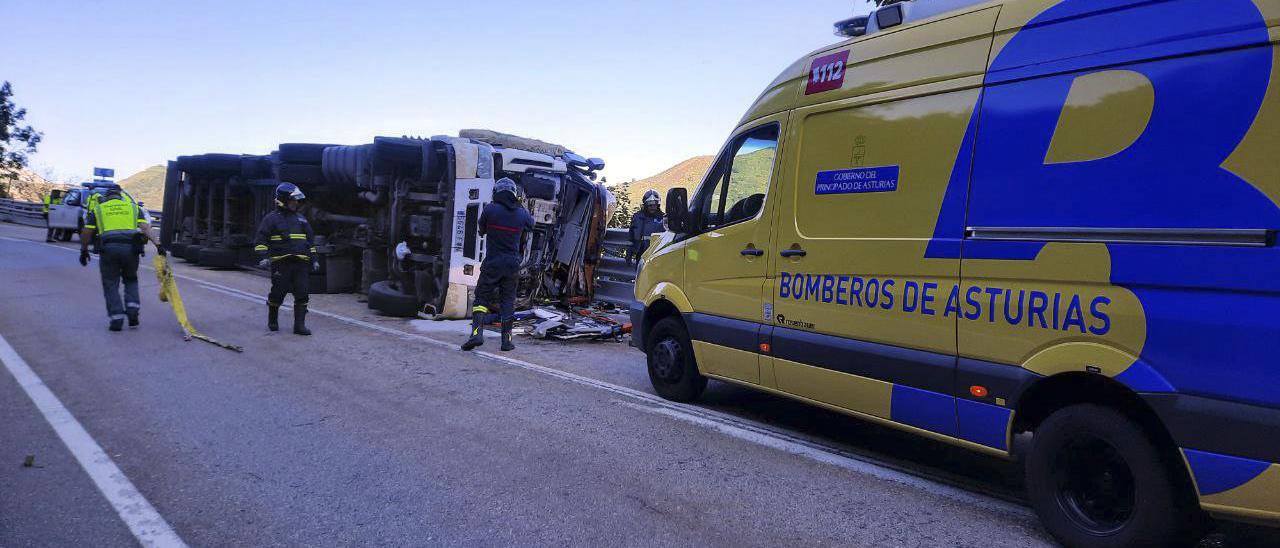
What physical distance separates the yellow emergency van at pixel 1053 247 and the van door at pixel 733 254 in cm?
5

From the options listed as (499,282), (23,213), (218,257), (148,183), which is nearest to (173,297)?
(499,282)

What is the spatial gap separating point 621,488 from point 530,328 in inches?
232

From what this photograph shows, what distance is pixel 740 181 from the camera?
5105mm

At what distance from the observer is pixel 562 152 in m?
11.5

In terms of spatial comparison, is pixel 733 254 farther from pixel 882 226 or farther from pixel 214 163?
pixel 214 163

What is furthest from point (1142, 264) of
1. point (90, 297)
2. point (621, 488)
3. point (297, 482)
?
point (90, 297)

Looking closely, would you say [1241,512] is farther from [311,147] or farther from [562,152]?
[311,147]

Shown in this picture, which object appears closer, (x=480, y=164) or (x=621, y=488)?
(x=621, y=488)

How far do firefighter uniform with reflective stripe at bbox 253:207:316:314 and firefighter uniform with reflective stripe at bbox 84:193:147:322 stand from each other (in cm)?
139

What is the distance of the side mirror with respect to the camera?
544 cm

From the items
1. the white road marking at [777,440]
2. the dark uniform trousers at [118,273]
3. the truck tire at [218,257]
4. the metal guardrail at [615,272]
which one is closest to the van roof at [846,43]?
the white road marking at [777,440]

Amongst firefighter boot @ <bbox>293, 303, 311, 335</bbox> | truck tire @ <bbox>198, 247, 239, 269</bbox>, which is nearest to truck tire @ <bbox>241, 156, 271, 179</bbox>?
truck tire @ <bbox>198, 247, 239, 269</bbox>

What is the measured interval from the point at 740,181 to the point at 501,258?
355 centimetres

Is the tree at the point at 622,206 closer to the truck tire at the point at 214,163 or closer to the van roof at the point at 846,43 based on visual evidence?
the truck tire at the point at 214,163
